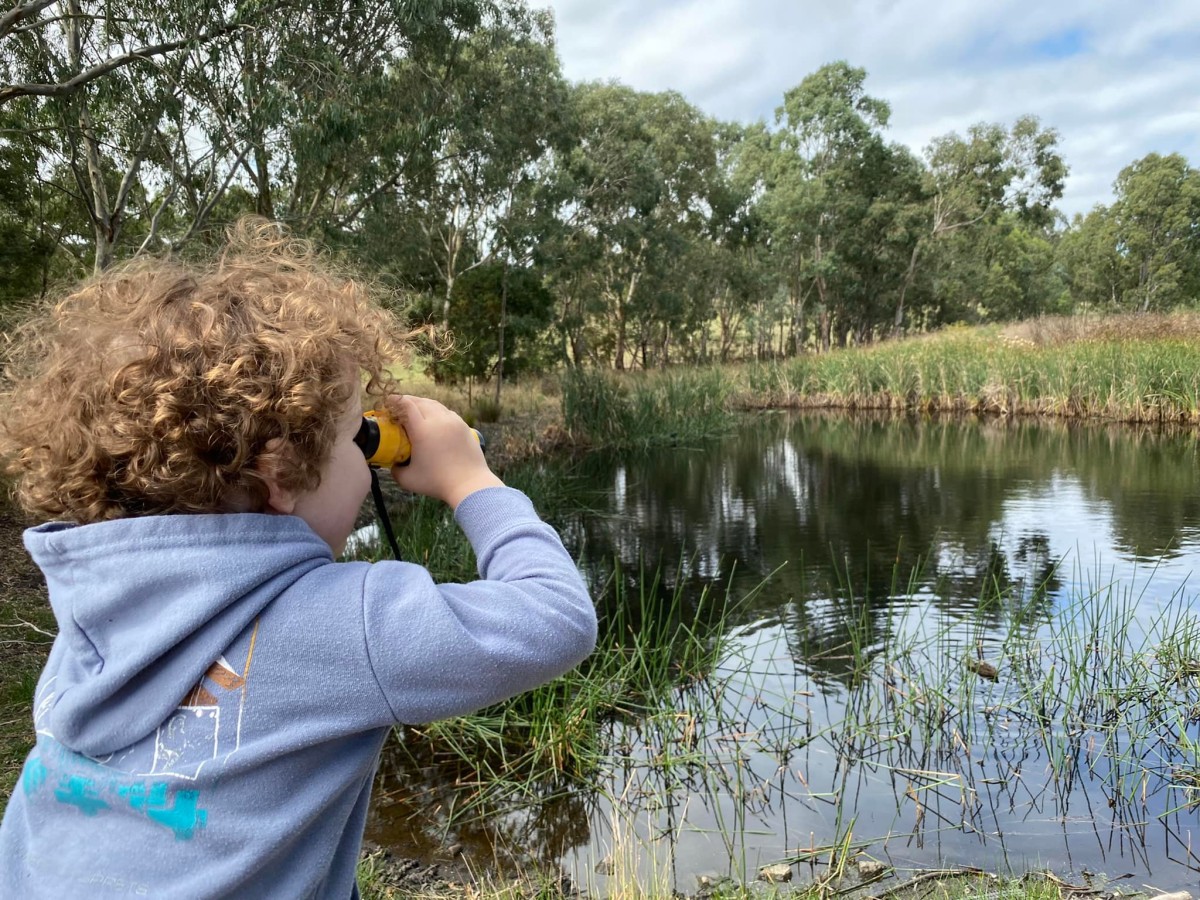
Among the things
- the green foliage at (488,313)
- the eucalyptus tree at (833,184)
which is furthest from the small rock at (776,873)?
the eucalyptus tree at (833,184)

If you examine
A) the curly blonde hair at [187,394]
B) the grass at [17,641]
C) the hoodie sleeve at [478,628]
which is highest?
the curly blonde hair at [187,394]

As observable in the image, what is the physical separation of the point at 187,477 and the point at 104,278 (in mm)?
349

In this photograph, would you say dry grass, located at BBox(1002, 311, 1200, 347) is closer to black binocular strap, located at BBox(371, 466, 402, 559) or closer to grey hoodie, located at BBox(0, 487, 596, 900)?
black binocular strap, located at BBox(371, 466, 402, 559)

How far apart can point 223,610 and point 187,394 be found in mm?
210

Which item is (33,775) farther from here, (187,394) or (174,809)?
(187,394)

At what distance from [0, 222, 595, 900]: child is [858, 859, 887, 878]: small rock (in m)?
1.98

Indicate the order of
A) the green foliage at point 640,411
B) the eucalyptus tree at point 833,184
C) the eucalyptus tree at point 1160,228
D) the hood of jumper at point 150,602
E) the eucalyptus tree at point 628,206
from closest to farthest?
the hood of jumper at point 150,602
the green foliage at point 640,411
the eucalyptus tree at point 628,206
the eucalyptus tree at point 833,184
the eucalyptus tree at point 1160,228

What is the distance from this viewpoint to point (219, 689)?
739 millimetres

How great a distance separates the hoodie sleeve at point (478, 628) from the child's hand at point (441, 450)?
0.09 meters

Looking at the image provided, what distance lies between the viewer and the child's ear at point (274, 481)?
805 millimetres

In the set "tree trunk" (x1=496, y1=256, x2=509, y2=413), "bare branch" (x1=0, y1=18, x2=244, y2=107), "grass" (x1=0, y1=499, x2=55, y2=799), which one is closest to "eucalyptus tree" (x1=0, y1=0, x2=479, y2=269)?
"bare branch" (x1=0, y1=18, x2=244, y2=107)

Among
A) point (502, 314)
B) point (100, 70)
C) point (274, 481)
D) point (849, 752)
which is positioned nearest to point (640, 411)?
point (502, 314)

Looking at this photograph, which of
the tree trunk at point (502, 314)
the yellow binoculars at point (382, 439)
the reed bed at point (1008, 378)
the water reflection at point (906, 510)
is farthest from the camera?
the tree trunk at point (502, 314)

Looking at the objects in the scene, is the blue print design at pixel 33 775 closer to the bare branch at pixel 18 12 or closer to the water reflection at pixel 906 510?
the water reflection at pixel 906 510
